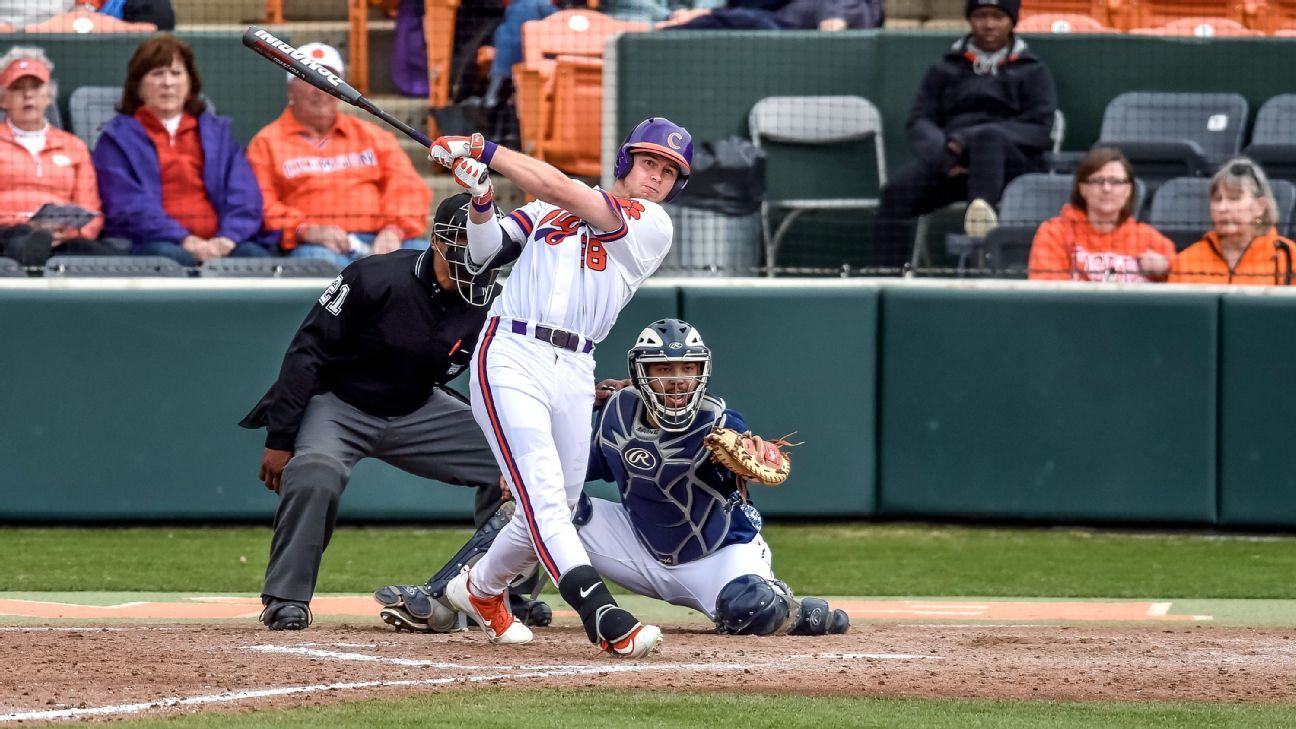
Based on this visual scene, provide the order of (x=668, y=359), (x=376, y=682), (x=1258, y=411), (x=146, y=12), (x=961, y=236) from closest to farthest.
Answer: (x=376, y=682)
(x=668, y=359)
(x=1258, y=411)
(x=961, y=236)
(x=146, y=12)

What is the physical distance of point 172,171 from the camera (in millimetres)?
9164

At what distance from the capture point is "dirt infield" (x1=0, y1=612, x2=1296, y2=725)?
15.5 feet

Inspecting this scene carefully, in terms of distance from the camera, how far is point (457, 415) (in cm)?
682

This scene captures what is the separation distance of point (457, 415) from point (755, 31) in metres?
4.11

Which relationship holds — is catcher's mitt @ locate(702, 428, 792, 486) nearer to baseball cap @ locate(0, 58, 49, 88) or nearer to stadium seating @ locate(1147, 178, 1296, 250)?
stadium seating @ locate(1147, 178, 1296, 250)

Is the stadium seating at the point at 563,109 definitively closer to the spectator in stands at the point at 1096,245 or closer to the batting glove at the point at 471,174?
the spectator in stands at the point at 1096,245

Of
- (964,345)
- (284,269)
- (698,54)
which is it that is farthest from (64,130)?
(964,345)

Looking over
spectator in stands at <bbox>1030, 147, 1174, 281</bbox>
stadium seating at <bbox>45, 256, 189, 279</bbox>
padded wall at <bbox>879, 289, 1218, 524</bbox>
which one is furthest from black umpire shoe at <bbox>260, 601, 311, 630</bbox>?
spectator in stands at <bbox>1030, 147, 1174, 281</bbox>

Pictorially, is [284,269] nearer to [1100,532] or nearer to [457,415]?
[457,415]

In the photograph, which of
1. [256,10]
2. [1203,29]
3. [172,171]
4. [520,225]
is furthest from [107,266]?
[1203,29]

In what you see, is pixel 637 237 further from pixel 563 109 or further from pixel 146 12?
pixel 146 12

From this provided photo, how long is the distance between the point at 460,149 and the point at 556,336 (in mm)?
601

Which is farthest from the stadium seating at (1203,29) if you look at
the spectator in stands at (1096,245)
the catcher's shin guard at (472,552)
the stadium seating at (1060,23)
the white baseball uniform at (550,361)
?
the white baseball uniform at (550,361)

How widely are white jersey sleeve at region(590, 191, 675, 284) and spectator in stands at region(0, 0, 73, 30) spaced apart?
5.83 m
